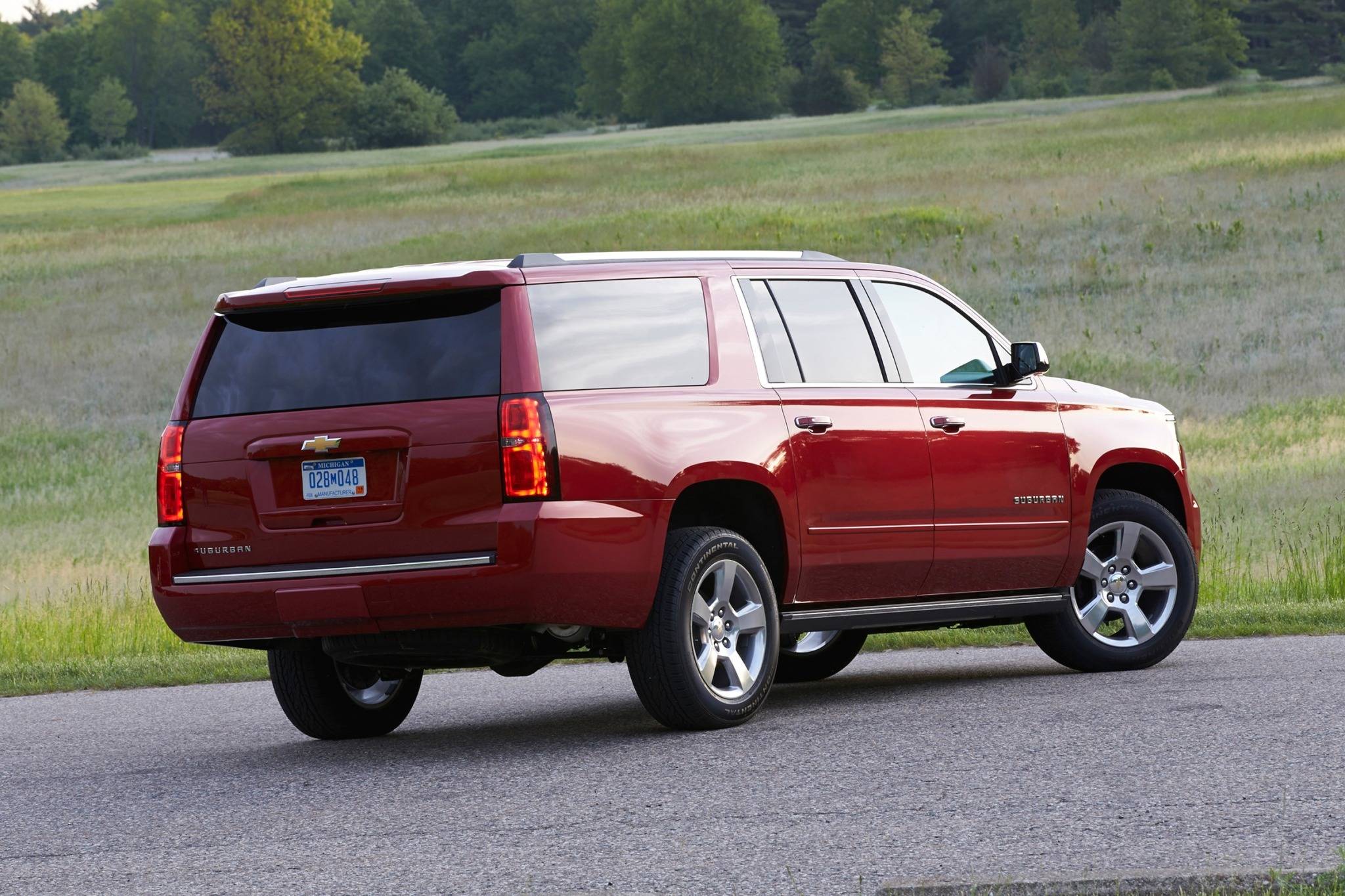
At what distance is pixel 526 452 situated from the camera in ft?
24.8

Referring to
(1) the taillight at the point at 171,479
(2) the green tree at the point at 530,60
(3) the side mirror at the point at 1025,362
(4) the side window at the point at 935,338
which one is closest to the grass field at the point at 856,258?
(3) the side mirror at the point at 1025,362

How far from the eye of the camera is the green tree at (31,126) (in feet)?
418

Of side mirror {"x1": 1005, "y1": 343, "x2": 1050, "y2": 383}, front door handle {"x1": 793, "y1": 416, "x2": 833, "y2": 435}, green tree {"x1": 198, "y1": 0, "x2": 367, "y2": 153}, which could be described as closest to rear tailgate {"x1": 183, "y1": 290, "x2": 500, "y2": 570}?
front door handle {"x1": 793, "y1": 416, "x2": 833, "y2": 435}

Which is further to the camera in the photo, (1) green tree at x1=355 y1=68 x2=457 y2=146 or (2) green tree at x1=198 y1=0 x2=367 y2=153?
(2) green tree at x1=198 y1=0 x2=367 y2=153

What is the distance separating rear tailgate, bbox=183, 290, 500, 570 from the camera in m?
7.63

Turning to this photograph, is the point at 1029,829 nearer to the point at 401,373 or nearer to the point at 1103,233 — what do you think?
the point at 401,373

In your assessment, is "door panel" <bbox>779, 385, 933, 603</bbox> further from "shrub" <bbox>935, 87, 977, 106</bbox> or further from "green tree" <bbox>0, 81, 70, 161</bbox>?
"green tree" <bbox>0, 81, 70, 161</bbox>

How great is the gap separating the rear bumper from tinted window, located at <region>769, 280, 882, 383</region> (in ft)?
4.10

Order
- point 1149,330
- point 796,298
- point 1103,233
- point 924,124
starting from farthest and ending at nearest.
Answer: point 924,124
point 1103,233
point 1149,330
point 796,298

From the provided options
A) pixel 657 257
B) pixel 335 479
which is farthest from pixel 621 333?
pixel 335 479

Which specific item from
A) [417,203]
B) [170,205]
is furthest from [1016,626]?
[170,205]

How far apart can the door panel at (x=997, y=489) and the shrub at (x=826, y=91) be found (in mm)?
113806

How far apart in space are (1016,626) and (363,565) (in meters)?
6.43

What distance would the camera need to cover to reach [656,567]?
7.91 m
